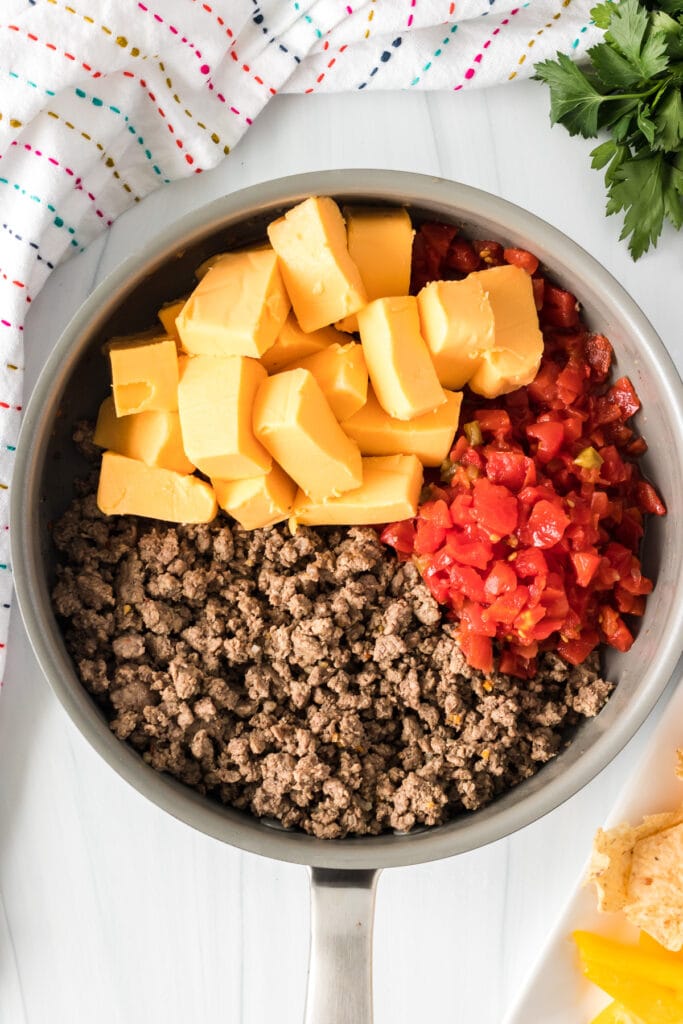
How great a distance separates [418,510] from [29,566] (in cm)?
74

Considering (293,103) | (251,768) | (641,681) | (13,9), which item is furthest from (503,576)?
(13,9)

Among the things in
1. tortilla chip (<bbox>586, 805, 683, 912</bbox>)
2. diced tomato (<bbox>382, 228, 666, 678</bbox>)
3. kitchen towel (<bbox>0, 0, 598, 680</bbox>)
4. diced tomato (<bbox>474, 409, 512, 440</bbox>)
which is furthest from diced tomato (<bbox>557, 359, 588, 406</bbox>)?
tortilla chip (<bbox>586, 805, 683, 912</bbox>)

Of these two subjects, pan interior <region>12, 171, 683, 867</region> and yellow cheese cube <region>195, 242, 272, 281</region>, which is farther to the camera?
yellow cheese cube <region>195, 242, 272, 281</region>

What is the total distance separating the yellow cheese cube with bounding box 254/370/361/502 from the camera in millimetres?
1724

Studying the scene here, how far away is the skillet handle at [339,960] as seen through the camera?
5.83 feet

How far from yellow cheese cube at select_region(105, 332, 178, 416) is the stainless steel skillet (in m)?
0.10

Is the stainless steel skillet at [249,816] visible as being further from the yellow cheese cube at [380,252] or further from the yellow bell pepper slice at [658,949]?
the yellow bell pepper slice at [658,949]

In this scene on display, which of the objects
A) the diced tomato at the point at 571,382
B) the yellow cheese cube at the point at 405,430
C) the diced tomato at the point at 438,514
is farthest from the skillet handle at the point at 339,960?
the diced tomato at the point at 571,382

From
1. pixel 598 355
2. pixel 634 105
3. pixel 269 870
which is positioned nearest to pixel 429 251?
pixel 598 355

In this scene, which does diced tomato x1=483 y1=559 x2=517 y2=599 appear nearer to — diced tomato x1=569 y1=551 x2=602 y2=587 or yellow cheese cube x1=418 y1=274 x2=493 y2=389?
diced tomato x1=569 y1=551 x2=602 y2=587

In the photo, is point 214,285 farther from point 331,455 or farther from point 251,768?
point 251,768

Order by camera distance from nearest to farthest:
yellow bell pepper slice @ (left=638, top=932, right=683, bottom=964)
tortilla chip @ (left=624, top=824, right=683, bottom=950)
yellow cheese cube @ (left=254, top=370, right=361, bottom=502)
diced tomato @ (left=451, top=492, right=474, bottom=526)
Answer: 1. yellow cheese cube @ (left=254, top=370, right=361, bottom=502)
2. diced tomato @ (left=451, top=492, right=474, bottom=526)
3. tortilla chip @ (left=624, top=824, right=683, bottom=950)
4. yellow bell pepper slice @ (left=638, top=932, right=683, bottom=964)

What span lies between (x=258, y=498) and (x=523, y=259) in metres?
0.70

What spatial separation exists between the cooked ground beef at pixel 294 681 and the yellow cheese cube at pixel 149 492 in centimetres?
6
